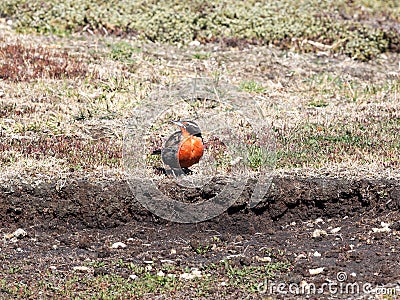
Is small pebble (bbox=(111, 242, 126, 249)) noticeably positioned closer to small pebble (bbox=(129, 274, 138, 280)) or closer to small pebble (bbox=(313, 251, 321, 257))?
small pebble (bbox=(129, 274, 138, 280))

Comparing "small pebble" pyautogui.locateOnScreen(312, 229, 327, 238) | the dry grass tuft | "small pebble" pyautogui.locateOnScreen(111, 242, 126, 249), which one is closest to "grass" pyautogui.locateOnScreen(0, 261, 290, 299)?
"small pebble" pyautogui.locateOnScreen(111, 242, 126, 249)

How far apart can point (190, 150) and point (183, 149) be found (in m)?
0.06

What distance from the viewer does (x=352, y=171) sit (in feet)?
20.7

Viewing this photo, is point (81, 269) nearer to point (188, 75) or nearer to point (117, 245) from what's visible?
point (117, 245)

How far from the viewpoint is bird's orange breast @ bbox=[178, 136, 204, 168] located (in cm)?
598

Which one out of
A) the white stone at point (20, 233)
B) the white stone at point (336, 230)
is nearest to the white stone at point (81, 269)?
the white stone at point (20, 233)

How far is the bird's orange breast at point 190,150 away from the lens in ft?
19.6

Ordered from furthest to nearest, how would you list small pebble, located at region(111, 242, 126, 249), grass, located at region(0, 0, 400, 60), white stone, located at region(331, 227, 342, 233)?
grass, located at region(0, 0, 400, 60)
white stone, located at region(331, 227, 342, 233)
small pebble, located at region(111, 242, 126, 249)

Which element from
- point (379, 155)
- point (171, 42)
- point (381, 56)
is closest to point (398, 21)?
point (381, 56)

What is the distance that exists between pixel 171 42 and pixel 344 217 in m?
5.74

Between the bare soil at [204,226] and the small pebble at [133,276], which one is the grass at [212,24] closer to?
the bare soil at [204,226]

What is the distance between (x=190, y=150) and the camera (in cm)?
598

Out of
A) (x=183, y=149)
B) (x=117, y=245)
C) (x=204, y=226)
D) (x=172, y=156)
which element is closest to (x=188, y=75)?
(x=172, y=156)

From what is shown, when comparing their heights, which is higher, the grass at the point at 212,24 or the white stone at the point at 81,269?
the grass at the point at 212,24
